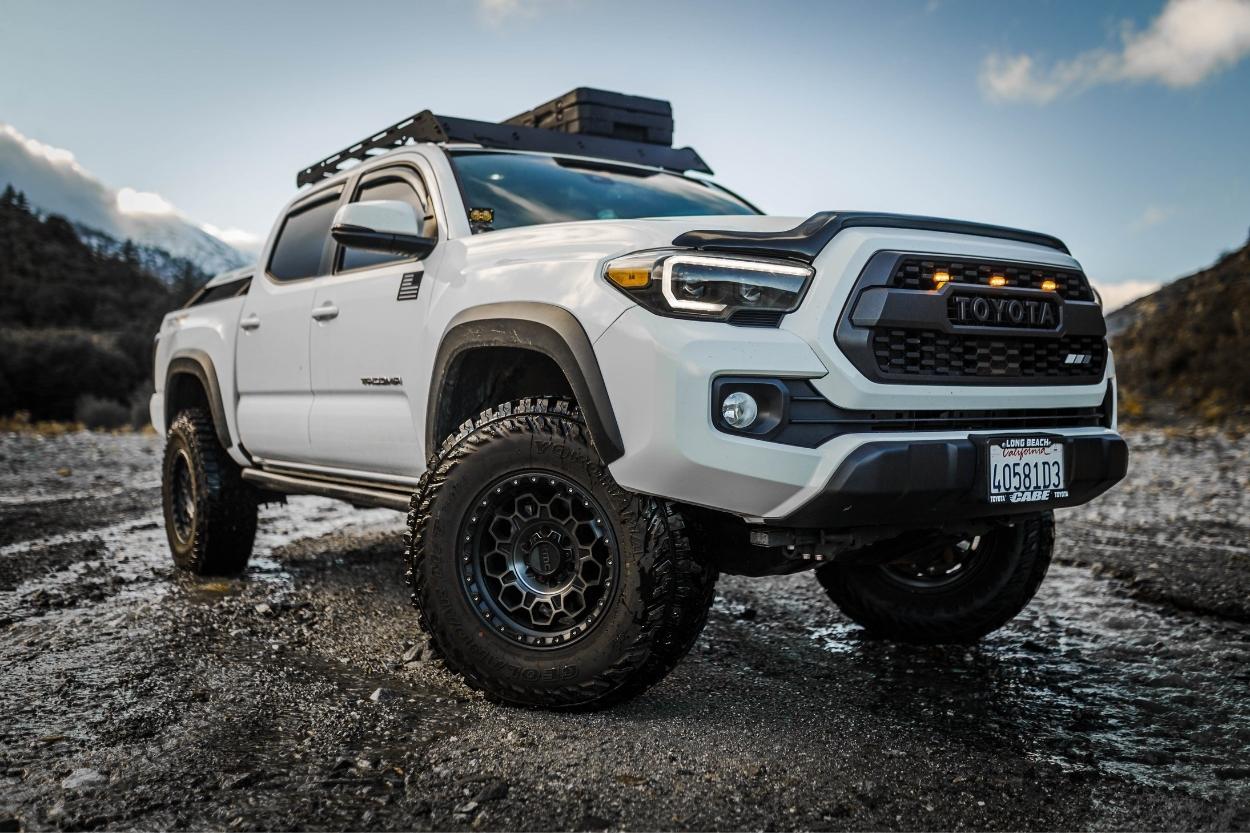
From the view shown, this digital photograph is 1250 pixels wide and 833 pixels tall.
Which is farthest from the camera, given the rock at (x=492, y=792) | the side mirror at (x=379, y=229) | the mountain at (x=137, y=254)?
the mountain at (x=137, y=254)

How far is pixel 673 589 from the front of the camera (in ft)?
9.01

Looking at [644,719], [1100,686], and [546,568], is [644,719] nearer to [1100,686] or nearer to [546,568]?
[546,568]

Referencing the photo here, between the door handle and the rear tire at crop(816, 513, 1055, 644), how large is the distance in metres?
2.30

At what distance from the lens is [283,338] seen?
15.2ft

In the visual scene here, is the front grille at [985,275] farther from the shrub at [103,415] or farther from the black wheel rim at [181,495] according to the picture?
the shrub at [103,415]

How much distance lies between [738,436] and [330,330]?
2.30m

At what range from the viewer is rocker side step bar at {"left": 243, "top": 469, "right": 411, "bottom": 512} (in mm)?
3908

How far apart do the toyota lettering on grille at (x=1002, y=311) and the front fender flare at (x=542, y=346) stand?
1040 mm

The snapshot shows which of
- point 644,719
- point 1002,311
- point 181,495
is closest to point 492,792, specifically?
point 644,719

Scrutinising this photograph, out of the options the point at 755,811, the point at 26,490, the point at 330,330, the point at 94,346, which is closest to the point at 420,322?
the point at 330,330

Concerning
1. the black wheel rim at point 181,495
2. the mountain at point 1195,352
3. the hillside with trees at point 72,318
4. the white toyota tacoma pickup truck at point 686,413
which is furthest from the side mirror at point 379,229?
the hillside with trees at point 72,318

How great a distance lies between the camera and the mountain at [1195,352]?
16.8m

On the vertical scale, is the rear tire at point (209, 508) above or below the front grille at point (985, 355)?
below

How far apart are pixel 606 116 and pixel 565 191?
47.3 inches
